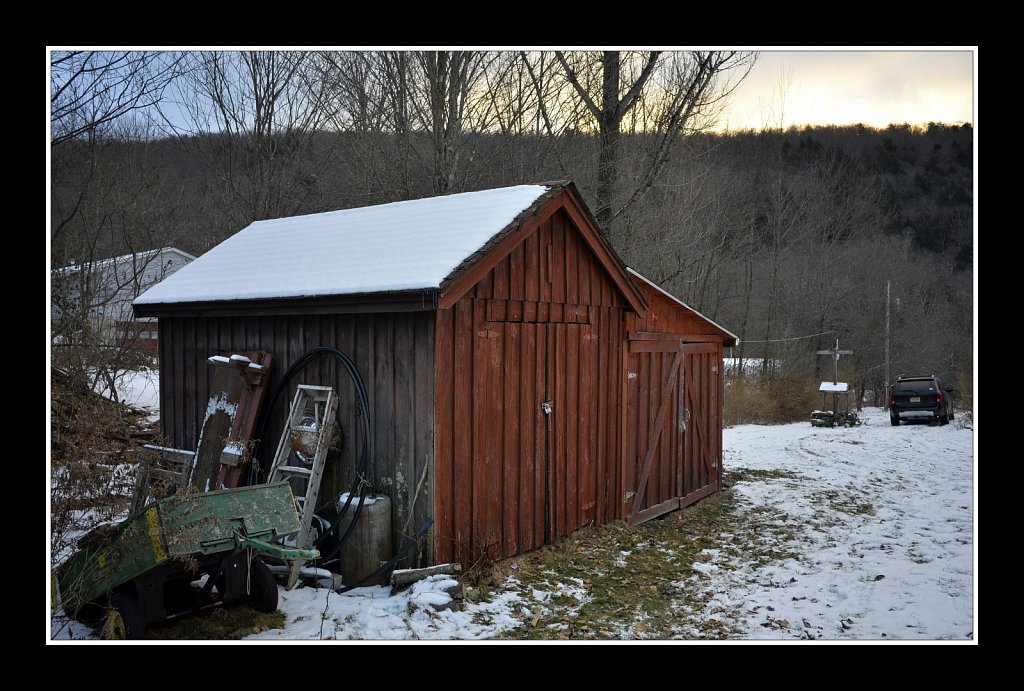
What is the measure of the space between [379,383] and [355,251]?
1.77 meters

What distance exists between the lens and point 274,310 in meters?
7.68

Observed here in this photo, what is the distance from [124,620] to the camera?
5.16m

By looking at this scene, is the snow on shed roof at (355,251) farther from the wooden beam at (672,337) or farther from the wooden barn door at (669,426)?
the wooden barn door at (669,426)

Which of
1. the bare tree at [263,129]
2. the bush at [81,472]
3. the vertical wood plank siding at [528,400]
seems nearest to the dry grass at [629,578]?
the vertical wood plank siding at [528,400]

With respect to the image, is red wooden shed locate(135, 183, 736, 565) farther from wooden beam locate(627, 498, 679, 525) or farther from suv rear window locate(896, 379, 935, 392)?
suv rear window locate(896, 379, 935, 392)

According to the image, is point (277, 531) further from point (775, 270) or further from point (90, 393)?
point (775, 270)

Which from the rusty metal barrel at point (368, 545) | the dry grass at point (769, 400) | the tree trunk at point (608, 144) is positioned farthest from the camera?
the dry grass at point (769, 400)

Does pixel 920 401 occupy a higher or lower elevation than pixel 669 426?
lower

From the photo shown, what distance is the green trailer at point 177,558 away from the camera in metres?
5.09

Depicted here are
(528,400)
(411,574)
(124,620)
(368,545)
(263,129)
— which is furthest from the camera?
(263,129)

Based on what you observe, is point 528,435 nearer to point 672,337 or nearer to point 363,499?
point 363,499

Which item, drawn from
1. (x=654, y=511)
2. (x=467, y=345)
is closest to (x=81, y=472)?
(x=467, y=345)

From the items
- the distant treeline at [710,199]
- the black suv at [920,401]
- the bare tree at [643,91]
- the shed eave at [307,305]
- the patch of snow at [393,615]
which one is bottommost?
the patch of snow at [393,615]

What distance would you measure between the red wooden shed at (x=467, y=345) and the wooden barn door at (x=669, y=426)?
0.05 meters
